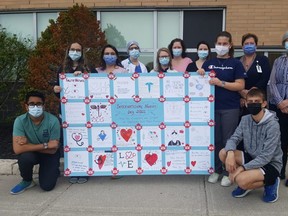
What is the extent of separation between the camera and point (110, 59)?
4.89 meters

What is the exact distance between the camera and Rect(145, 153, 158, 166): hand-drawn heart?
4672 mm

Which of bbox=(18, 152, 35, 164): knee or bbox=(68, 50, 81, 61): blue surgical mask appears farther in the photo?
bbox=(68, 50, 81, 61): blue surgical mask

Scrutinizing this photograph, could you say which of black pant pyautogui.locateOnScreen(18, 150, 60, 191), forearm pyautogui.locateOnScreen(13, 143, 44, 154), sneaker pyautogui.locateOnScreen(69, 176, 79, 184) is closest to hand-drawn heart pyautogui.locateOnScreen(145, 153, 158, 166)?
sneaker pyautogui.locateOnScreen(69, 176, 79, 184)

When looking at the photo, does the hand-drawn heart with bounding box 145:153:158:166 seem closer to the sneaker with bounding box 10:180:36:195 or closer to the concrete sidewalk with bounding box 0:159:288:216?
the concrete sidewalk with bounding box 0:159:288:216

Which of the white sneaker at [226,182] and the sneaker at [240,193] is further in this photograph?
the white sneaker at [226,182]

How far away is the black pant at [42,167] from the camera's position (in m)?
4.41

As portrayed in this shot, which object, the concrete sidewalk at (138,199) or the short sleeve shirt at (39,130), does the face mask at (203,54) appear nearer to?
the concrete sidewalk at (138,199)

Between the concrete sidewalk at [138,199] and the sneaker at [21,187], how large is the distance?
0.06 metres

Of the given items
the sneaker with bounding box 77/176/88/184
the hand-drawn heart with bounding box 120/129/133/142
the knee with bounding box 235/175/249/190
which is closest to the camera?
the knee with bounding box 235/175/249/190

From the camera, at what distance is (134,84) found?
4.57m

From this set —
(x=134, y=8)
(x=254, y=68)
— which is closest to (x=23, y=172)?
(x=254, y=68)

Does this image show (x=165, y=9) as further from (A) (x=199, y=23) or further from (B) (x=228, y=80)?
(B) (x=228, y=80)

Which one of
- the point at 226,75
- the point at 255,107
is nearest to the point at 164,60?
the point at 226,75

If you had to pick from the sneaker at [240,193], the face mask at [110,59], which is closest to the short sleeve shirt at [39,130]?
the face mask at [110,59]
